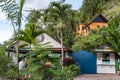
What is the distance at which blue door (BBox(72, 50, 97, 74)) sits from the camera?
108ft

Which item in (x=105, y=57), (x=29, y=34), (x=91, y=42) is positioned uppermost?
(x=29, y=34)

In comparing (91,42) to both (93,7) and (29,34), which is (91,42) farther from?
(93,7)

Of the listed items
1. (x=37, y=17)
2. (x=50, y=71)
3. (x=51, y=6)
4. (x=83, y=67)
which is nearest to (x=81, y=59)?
(x=83, y=67)

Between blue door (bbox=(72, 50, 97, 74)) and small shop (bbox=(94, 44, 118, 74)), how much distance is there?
0.55 metres

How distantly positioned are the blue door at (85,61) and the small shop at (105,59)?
21.5 inches

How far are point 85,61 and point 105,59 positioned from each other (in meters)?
2.14

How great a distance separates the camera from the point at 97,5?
65.8 m

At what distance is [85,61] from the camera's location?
3319cm

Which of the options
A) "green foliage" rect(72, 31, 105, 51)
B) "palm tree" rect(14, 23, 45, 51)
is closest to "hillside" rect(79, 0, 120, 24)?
"green foliage" rect(72, 31, 105, 51)

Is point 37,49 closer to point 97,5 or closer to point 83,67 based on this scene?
point 83,67

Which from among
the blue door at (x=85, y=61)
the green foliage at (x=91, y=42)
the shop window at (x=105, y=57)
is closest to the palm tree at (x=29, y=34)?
the green foliage at (x=91, y=42)

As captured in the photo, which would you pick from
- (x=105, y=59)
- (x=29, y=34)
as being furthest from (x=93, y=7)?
(x=29, y=34)

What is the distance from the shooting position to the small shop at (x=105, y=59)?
3262 centimetres

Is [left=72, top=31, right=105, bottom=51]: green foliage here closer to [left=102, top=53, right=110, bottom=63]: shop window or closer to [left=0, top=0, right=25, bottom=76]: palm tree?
[left=102, top=53, right=110, bottom=63]: shop window
